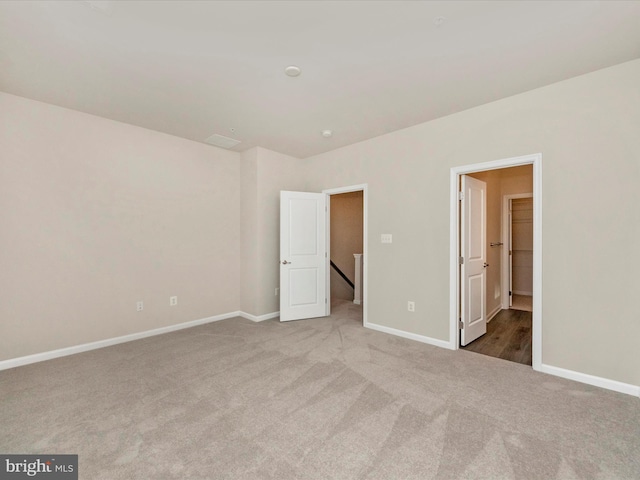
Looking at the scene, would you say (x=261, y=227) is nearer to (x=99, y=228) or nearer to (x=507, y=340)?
(x=99, y=228)

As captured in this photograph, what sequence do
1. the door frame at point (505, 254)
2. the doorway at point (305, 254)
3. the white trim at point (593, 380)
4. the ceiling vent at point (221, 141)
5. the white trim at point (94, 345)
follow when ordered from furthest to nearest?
the door frame at point (505, 254) → the doorway at point (305, 254) → the ceiling vent at point (221, 141) → the white trim at point (94, 345) → the white trim at point (593, 380)

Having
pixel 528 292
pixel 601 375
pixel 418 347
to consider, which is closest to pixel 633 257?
pixel 601 375

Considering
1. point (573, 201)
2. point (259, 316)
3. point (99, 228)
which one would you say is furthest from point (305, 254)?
point (573, 201)

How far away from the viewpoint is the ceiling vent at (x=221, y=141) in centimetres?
396

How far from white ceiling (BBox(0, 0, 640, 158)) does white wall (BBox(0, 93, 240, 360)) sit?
1.41 feet

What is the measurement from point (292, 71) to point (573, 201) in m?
2.74

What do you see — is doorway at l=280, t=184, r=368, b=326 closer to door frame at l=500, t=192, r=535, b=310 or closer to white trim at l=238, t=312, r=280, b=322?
white trim at l=238, t=312, r=280, b=322

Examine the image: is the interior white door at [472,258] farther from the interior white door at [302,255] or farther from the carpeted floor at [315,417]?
the interior white door at [302,255]

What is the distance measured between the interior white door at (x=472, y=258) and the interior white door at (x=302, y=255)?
2.10 m

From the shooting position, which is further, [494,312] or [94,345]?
[494,312]

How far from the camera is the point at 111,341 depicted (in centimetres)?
341

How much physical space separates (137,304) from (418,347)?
3.57 metres

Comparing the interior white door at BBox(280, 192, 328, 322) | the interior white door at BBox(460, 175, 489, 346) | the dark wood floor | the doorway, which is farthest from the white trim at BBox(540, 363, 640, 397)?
the interior white door at BBox(280, 192, 328, 322)

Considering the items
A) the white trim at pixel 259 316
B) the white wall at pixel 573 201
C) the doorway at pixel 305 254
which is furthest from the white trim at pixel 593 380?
the white trim at pixel 259 316
